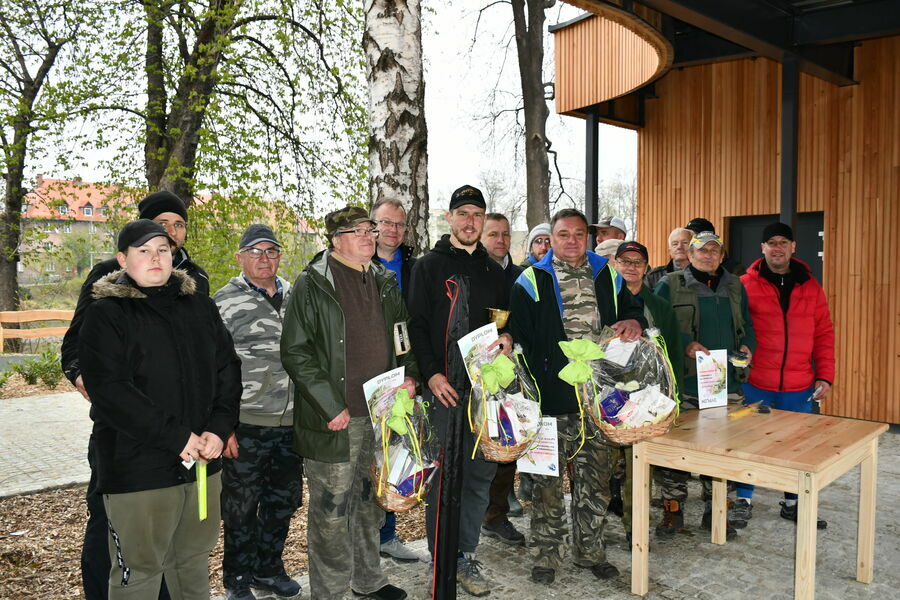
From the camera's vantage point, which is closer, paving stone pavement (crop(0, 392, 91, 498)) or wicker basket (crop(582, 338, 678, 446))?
wicker basket (crop(582, 338, 678, 446))

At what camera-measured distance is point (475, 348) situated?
315 centimetres

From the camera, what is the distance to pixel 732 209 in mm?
9070

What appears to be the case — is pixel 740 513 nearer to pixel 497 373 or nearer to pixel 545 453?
pixel 545 453

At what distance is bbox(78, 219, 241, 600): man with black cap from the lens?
2.51 meters

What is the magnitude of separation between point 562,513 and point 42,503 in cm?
437

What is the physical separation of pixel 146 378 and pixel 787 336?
432 centimetres

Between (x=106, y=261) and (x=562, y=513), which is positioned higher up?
(x=106, y=261)

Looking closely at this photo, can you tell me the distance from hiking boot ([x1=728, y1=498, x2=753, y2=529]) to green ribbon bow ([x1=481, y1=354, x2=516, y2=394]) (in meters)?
2.67

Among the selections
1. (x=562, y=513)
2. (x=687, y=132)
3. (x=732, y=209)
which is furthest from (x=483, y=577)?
(x=687, y=132)

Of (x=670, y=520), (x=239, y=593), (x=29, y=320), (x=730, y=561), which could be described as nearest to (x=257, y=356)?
(x=239, y=593)

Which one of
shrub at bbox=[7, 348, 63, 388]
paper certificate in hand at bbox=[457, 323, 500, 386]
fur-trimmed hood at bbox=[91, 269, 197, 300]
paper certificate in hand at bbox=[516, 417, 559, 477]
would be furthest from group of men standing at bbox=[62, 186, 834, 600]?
shrub at bbox=[7, 348, 63, 388]

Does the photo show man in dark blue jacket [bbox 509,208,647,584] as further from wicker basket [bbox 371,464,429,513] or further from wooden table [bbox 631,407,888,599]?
wicker basket [bbox 371,464,429,513]

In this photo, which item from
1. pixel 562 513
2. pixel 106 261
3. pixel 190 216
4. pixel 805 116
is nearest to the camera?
pixel 106 261

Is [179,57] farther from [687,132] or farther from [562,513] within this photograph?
[562,513]
